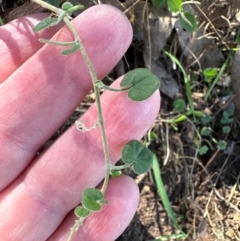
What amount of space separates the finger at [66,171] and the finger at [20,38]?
0.22 m

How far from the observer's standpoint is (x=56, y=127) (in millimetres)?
1394

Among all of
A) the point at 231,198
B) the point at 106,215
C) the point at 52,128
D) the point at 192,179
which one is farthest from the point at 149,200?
the point at 52,128

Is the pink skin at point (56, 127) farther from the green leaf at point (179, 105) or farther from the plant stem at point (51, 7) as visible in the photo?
the green leaf at point (179, 105)

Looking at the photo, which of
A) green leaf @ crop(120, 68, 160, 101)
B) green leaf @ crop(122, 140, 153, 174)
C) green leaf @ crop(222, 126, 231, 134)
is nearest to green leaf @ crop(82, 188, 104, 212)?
green leaf @ crop(122, 140, 153, 174)

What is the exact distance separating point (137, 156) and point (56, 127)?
0.26 meters

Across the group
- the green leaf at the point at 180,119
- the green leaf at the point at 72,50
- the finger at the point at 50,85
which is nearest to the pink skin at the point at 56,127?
the finger at the point at 50,85

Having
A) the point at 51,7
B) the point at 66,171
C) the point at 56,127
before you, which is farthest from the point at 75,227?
the point at 51,7

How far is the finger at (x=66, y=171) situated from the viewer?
1.28 m

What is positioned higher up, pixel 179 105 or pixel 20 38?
pixel 20 38

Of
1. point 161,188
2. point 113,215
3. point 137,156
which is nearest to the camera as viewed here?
point 137,156

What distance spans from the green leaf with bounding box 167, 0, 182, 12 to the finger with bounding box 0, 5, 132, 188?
7.1 inches

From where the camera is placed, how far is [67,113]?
1.37 meters

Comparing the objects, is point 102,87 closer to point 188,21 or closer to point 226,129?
point 188,21

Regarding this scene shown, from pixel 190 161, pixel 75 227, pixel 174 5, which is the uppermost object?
pixel 174 5
